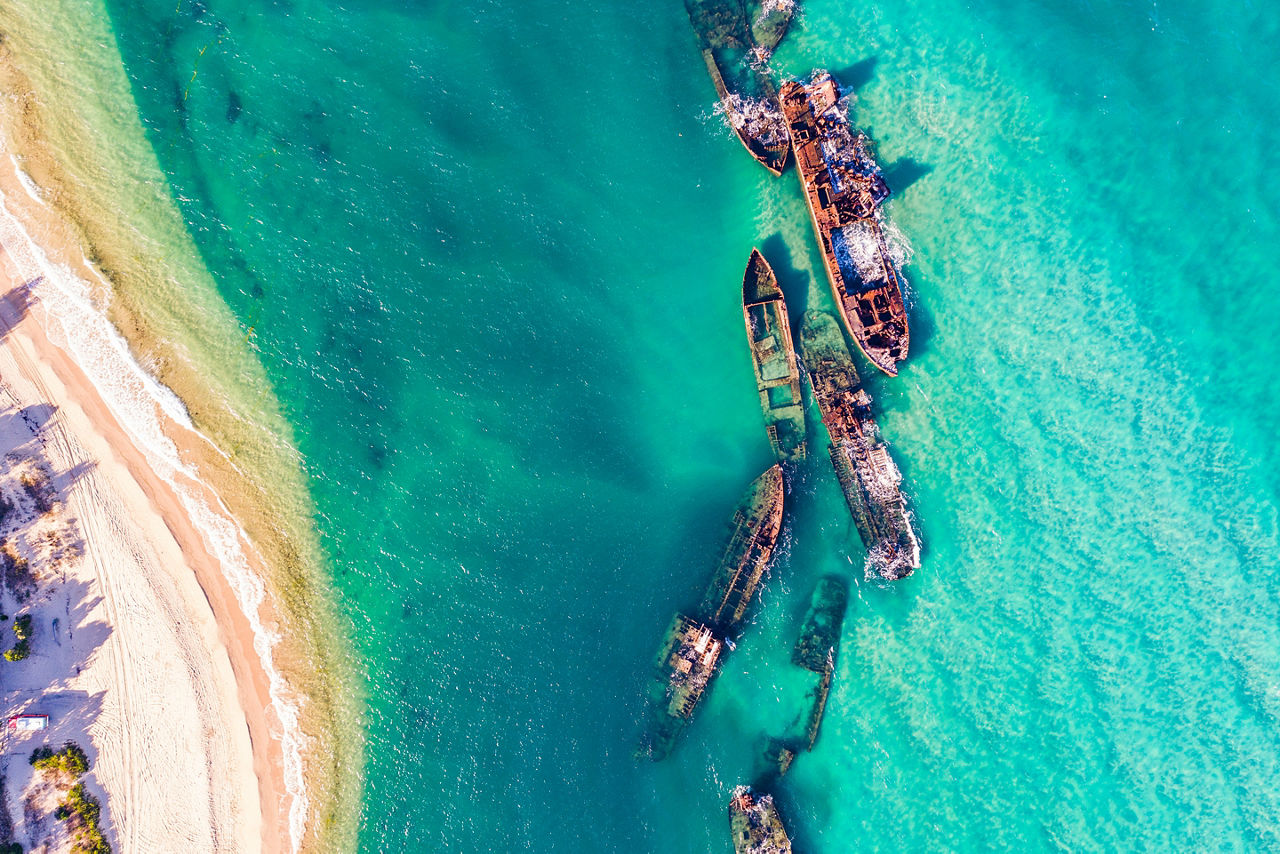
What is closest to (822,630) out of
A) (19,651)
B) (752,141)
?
(752,141)

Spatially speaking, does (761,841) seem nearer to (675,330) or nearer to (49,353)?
(675,330)

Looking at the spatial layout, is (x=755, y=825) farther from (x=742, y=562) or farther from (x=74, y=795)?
(x=74, y=795)

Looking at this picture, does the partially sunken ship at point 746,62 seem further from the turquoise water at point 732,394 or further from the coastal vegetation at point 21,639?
the coastal vegetation at point 21,639

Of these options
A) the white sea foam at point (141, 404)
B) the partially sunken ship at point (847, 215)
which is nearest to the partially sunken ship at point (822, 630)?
the partially sunken ship at point (847, 215)

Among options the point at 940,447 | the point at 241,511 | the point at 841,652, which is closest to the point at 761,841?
the point at 841,652

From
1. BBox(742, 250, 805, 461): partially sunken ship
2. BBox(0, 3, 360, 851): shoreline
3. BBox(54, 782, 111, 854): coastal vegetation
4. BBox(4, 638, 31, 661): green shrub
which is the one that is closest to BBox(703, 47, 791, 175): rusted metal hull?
BBox(742, 250, 805, 461): partially sunken ship
